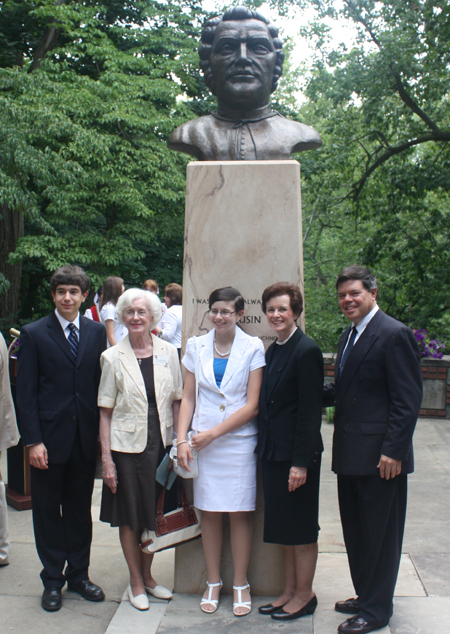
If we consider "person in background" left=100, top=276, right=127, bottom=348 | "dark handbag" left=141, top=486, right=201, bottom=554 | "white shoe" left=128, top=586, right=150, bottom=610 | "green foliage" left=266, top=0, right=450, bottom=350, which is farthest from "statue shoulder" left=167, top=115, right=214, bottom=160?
"green foliage" left=266, top=0, right=450, bottom=350

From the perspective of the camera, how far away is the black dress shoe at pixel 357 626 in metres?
3.04

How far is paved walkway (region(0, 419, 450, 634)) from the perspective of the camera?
3.17 metres

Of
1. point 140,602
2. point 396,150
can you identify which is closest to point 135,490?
point 140,602

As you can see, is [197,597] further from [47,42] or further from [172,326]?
[47,42]

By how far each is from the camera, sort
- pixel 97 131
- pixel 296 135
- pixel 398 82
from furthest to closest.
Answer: pixel 97 131 < pixel 398 82 < pixel 296 135

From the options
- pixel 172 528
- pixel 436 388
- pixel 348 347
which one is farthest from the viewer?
pixel 436 388

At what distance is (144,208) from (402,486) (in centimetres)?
868

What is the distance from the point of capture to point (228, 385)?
10.7ft

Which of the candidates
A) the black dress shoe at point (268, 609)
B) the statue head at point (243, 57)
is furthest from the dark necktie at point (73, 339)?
the statue head at point (243, 57)

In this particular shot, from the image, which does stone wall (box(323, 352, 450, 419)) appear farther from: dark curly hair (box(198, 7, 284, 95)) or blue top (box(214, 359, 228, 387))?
blue top (box(214, 359, 228, 387))

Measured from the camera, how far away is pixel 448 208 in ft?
40.3

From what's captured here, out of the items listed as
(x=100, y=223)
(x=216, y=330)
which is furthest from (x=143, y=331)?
(x=100, y=223)

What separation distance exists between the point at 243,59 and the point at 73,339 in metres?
2.03

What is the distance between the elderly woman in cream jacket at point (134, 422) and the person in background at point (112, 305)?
3.05m
